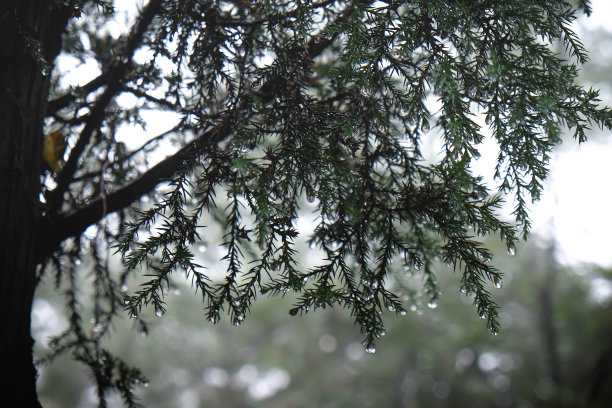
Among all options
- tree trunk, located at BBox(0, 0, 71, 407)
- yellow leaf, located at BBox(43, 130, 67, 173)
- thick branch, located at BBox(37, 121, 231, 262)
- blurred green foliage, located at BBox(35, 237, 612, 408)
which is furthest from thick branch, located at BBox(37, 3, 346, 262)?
blurred green foliage, located at BBox(35, 237, 612, 408)

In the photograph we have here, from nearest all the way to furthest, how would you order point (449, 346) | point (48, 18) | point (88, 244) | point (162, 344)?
point (48, 18) → point (88, 244) → point (449, 346) → point (162, 344)

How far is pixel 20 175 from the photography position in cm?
175

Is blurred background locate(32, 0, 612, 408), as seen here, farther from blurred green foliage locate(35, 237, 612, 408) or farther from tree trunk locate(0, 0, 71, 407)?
tree trunk locate(0, 0, 71, 407)

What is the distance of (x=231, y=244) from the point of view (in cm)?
154

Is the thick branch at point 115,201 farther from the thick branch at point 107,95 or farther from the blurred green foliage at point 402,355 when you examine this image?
the blurred green foliage at point 402,355

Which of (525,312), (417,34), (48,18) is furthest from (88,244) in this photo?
(525,312)

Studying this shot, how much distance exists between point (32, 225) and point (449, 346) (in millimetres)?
10875

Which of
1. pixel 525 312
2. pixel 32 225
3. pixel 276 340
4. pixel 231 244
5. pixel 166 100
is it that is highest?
pixel 276 340

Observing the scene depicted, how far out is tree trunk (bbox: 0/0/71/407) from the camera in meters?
1.61

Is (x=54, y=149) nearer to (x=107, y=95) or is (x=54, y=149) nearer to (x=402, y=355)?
(x=107, y=95)

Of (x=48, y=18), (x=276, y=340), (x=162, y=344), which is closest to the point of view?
(x=48, y=18)

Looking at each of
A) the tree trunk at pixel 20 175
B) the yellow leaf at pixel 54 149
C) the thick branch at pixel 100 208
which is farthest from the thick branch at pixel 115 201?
the yellow leaf at pixel 54 149

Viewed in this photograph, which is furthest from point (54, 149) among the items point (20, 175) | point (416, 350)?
point (416, 350)

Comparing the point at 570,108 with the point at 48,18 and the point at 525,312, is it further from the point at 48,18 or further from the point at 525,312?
the point at 525,312
